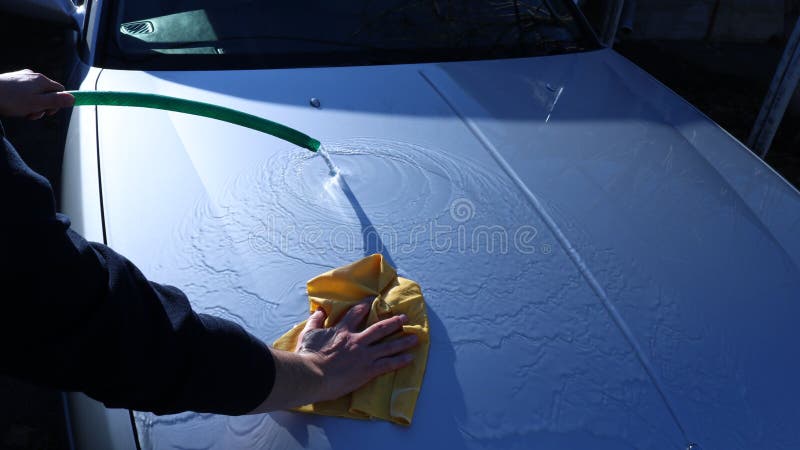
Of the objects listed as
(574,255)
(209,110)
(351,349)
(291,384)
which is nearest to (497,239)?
(574,255)

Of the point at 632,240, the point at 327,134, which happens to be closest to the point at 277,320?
the point at 327,134

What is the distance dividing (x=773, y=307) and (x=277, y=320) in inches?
44.1

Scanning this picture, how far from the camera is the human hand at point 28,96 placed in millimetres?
1183

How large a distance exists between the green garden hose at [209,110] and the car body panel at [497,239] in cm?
4

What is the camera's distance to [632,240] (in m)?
1.63

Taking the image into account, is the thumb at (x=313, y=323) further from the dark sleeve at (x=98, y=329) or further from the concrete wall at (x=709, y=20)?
the concrete wall at (x=709, y=20)

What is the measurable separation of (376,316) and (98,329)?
573mm

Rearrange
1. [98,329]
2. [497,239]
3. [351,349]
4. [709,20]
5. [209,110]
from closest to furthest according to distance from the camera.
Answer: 1. [98,329]
2. [351,349]
3. [497,239]
4. [209,110]
5. [709,20]

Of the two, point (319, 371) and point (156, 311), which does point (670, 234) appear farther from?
point (156, 311)

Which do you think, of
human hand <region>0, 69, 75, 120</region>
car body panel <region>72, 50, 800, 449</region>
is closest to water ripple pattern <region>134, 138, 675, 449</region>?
car body panel <region>72, 50, 800, 449</region>

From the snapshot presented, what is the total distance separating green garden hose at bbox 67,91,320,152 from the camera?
183 centimetres

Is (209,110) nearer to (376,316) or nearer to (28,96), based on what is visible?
(28,96)

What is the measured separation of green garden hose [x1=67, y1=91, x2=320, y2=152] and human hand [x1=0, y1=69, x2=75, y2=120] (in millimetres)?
561

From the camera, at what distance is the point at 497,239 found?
62.7 inches
